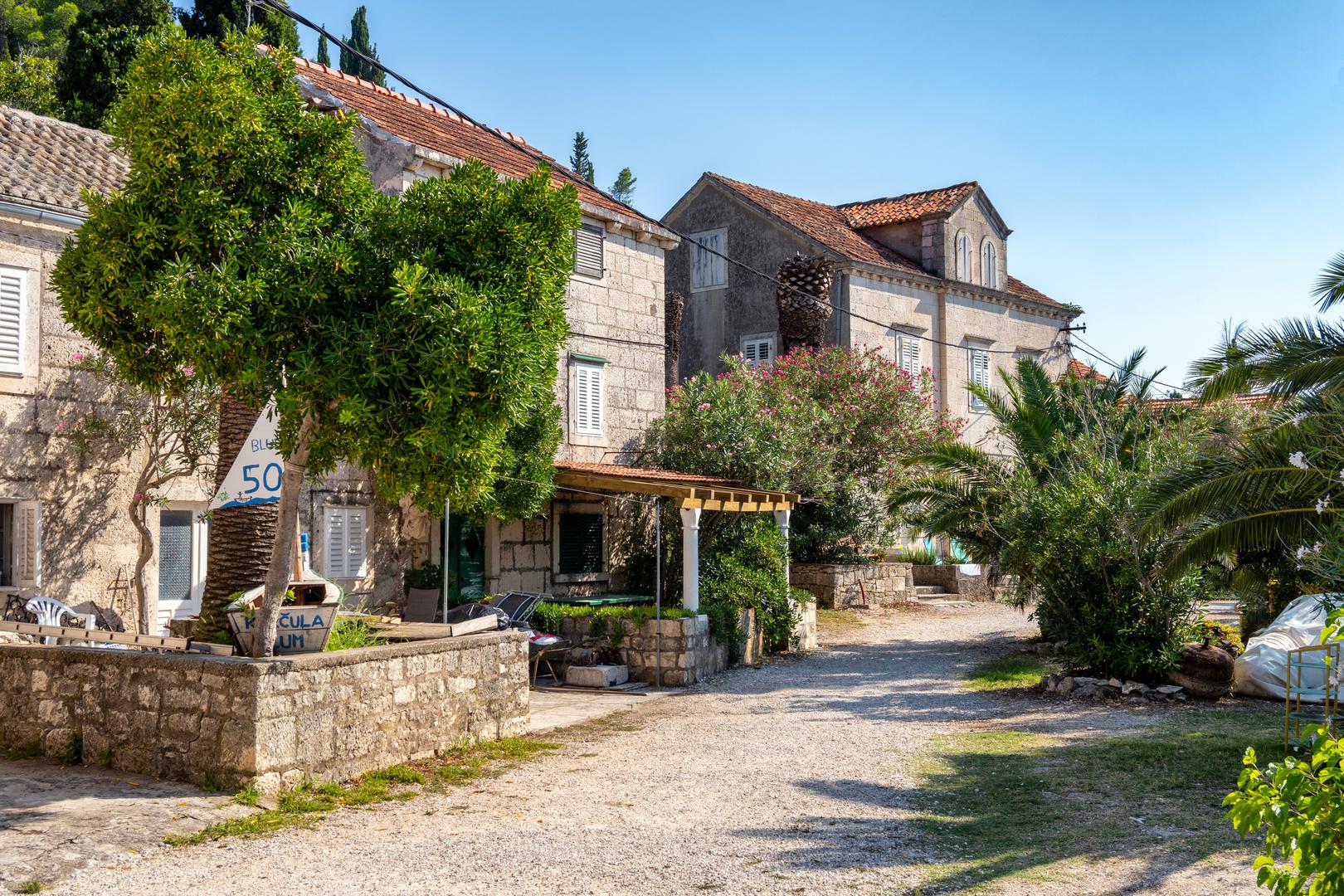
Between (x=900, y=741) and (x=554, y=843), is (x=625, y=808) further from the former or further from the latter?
(x=900, y=741)

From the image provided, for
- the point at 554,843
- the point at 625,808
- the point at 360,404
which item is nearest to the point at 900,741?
the point at 625,808

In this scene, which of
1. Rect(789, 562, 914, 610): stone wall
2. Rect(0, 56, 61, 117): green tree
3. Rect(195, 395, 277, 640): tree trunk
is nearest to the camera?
Rect(195, 395, 277, 640): tree trunk

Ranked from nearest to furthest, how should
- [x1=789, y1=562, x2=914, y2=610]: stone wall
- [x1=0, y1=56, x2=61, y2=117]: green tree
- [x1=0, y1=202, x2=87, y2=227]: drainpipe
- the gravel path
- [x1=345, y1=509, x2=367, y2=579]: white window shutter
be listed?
the gravel path → [x1=0, y1=202, x2=87, y2=227]: drainpipe → [x1=345, y1=509, x2=367, y2=579]: white window shutter → [x1=789, y1=562, x2=914, y2=610]: stone wall → [x1=0, y1=56, x2=61, y2=117]: green tree

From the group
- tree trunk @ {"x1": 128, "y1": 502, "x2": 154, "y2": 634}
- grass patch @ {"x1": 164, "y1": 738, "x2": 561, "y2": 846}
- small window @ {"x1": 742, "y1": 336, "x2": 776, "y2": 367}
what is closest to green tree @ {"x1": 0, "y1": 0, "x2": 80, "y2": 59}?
small window @ {"x1": 742, "y1": 336, "x2": 776, "y2": 367}

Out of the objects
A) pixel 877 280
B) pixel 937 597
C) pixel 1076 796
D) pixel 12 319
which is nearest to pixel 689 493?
pixel 1076 796

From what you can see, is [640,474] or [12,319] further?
[640,474]

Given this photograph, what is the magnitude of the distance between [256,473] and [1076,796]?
7.21 meters

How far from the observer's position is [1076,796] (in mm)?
8391

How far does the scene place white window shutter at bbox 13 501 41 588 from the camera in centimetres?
1325

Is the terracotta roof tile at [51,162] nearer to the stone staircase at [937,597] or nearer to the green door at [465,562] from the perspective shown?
the green door at [465,562]

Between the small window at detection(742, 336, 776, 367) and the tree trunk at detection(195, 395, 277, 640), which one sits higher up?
the small window at detection(742, 336, 776, 367)

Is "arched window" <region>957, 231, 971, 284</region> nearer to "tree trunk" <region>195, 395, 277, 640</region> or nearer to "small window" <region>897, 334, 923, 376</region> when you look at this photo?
"small window" <region>897, 334, 923, 376</region>

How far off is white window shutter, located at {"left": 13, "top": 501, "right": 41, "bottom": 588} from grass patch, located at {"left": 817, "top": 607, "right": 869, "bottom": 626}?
1299 centimetres

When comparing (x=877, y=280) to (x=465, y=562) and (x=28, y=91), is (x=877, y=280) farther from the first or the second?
(x=28, y=91)
